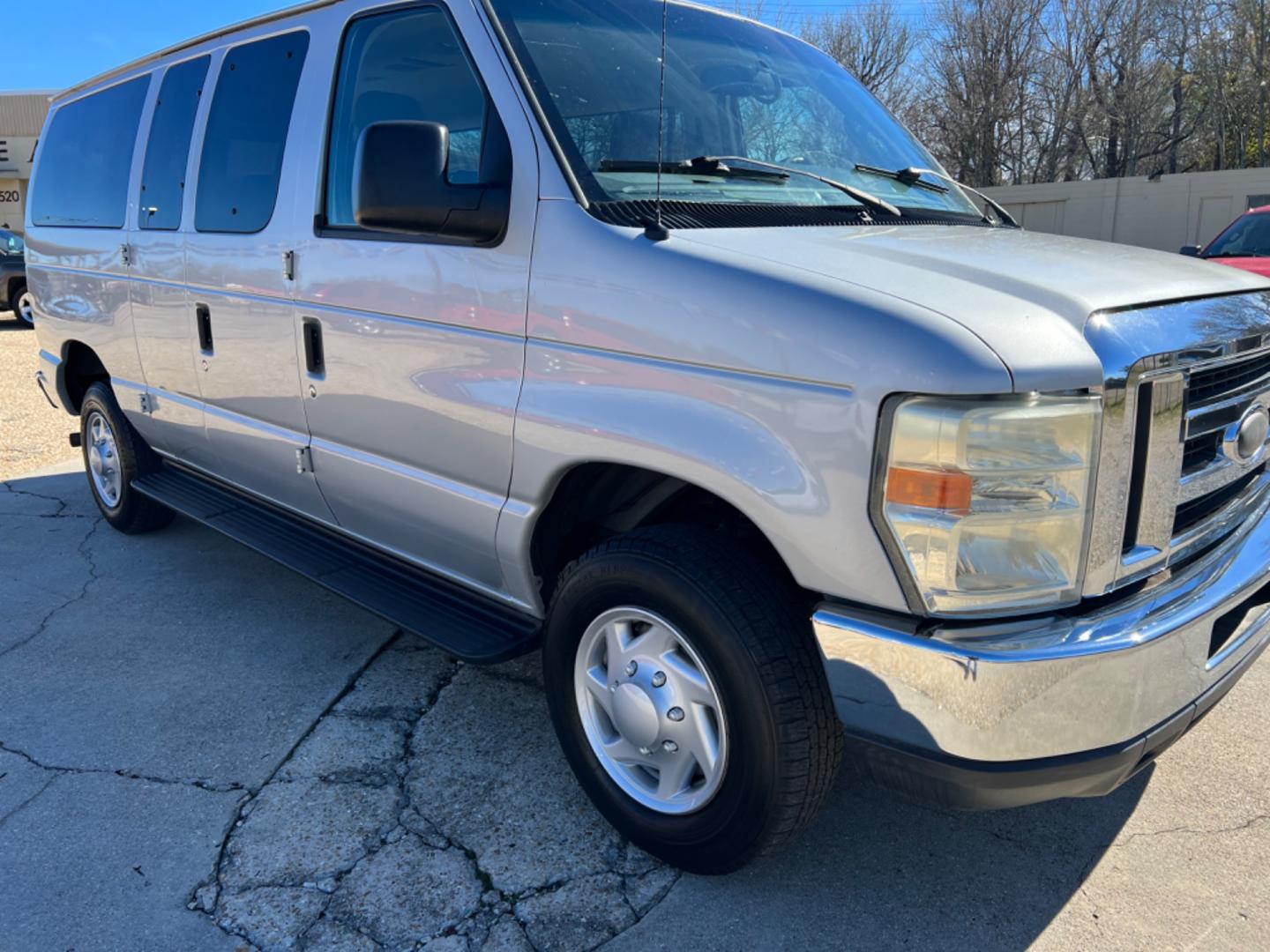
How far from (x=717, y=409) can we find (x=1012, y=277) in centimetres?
70

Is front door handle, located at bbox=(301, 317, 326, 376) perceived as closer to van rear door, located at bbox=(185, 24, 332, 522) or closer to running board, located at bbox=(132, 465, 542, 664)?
van rear door, located at bbox=(185, 24, 332, 522)

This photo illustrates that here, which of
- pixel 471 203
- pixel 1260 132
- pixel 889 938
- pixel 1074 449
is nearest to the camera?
pixel 1074 449

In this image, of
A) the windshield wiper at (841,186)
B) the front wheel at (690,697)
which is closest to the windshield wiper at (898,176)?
the windshield wiper at (841,186)

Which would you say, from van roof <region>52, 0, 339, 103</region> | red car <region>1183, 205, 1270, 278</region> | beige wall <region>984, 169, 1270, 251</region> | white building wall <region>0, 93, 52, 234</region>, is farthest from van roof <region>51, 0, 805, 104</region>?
white building wall <region>0, 93, 52, 234</region>

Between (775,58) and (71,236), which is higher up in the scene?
(775,58)

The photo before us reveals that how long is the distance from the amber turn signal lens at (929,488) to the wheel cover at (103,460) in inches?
174

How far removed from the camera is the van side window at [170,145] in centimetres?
407

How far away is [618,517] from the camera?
279cm

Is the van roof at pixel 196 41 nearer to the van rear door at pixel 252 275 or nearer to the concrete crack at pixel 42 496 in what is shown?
the van rear door at pixel 252 275

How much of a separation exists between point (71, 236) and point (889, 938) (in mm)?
4894

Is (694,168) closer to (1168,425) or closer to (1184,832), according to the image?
(1168,425)

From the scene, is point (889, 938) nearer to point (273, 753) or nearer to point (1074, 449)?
point (1074, 449)

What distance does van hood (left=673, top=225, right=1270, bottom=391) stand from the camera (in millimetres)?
1878

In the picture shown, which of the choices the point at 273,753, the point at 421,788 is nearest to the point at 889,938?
the point at 421,788
